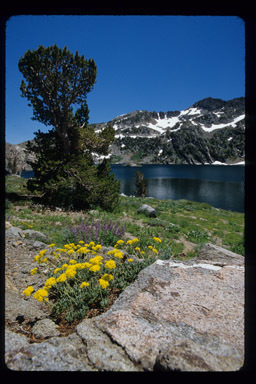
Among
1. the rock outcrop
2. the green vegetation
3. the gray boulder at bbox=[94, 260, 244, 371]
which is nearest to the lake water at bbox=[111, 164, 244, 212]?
the green vegetation

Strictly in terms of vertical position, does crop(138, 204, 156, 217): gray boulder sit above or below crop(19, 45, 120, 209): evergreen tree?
below

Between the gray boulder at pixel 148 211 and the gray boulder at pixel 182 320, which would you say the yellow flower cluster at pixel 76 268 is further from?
the gray boulder at pixel 148 211

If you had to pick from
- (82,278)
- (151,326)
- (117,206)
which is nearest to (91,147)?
(117,206)

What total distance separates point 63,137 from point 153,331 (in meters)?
14.4

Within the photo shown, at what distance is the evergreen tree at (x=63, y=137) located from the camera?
13.2 m

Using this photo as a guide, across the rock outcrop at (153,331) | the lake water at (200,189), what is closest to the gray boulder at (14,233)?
the rock outcrop at (153,331)

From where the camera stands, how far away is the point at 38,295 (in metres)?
2.58

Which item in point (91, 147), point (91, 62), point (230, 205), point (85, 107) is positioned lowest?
point (230, 205)

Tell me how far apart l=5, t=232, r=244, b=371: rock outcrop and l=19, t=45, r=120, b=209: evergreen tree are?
11.1 meters

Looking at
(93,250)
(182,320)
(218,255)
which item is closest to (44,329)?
(182,320)

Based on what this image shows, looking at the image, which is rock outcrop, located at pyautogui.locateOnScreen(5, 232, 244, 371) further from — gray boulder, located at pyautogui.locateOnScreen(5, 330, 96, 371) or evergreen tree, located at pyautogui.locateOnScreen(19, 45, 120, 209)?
evergreen tree, located at pyautogui.locateOnScreen(19, 45, 120, 209)

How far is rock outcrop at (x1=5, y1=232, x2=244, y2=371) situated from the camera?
1615 millimetres
